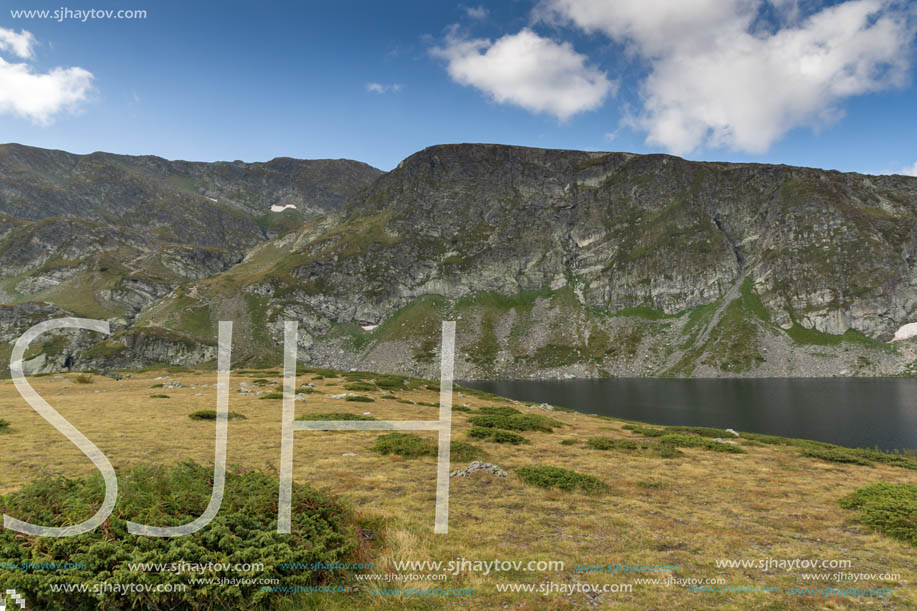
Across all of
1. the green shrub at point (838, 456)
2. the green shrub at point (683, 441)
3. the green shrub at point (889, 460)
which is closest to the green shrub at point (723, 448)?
the green shrub at point (683, 441)

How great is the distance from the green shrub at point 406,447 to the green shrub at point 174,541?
10617 millimetres

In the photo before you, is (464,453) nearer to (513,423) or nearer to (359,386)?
(513,423)

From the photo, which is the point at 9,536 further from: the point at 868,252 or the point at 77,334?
the point at 868,252

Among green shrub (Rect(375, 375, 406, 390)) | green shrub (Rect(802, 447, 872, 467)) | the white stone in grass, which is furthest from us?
the white stone in grass

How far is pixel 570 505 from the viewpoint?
46.4 ft

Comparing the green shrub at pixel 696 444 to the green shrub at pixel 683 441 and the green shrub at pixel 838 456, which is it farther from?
the green shrub at pixel 838 456

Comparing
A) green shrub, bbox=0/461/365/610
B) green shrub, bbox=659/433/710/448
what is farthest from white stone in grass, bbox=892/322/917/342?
green shrub, bbox=0/461/365/610

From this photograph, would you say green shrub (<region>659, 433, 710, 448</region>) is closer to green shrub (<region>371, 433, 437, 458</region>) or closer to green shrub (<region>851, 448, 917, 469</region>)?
green shrub (<region>851, 448, 917, 469</region>)

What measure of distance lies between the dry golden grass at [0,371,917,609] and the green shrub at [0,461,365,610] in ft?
4.50

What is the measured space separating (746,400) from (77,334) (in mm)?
200520

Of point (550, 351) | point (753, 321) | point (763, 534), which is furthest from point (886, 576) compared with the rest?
point (753, 321)

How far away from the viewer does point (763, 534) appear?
478 inches

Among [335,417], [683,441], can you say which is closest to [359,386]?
[335,417]

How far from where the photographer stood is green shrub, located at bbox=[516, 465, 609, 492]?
52.6 ft
